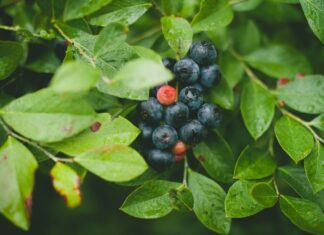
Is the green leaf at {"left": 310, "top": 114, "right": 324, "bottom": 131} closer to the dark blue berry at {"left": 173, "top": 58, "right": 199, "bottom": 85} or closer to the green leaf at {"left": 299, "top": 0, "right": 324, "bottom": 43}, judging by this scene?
the green leaf at {"left": 299, "top": 0, "right": 324, "bottom": 43}

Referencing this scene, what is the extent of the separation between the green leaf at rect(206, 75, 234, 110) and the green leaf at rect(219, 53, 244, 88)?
177 millimetres

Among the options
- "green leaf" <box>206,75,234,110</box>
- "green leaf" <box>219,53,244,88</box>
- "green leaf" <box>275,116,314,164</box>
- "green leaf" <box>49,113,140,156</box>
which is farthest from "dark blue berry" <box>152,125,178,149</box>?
"green leaf" <box>219,53,244,88</box>

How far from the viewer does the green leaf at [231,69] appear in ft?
4.77

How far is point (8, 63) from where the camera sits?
108cm

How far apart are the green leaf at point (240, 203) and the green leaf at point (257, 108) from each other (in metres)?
0.20

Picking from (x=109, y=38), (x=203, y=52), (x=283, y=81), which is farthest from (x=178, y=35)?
(x=283, y=81)

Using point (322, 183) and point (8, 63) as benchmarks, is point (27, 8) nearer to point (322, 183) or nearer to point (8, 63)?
point (8, 63)

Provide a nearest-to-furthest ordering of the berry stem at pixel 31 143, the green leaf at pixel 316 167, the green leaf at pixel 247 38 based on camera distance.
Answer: the berry stem at pixel 31 143, the green leaf at pixel 316 167, the green leaf at pixel 247 38

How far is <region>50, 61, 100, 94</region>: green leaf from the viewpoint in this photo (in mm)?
784

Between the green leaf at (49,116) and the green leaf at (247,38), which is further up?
the green leaf at (49,116)

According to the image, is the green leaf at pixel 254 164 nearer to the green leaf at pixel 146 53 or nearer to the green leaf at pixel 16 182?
the green leaf at pixel 146 53

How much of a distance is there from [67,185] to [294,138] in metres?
0.68

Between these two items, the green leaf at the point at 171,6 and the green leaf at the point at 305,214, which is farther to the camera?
the green leaf at the point at 171,6

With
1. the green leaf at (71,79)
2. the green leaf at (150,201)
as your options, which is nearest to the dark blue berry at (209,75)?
the green leaf at (150,201)
